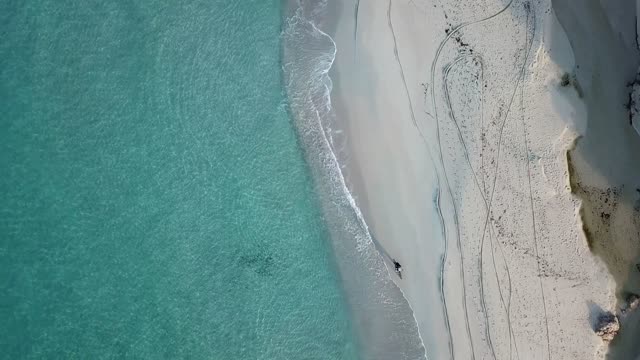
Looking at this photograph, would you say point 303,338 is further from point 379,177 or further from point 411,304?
point 379,177

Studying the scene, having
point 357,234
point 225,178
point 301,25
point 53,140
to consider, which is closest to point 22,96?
point 53,140

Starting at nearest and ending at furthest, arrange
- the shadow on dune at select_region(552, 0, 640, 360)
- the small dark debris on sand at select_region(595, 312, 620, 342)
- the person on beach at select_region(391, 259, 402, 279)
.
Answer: the small dark debris on sand at select_region(595, 312, 620, 342) → the person on beach at select_region(391, 259, 402, 279) → the shadow on dune at select_region(552, 0, 640, 360)

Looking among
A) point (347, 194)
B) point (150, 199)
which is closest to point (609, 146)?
point (347, 194)

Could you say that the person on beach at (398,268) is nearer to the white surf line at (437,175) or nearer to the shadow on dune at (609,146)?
the white surf line at (437,175)

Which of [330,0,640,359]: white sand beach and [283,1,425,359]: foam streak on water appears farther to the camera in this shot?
[283,1,425,359]: foam streak on water

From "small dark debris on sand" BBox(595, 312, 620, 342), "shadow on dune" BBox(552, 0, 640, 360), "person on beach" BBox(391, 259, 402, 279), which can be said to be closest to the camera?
"small dark debris on sand" BBox(595, 312, 620, 342)

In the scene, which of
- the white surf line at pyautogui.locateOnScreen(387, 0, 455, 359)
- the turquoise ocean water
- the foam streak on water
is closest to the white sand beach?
the white surf line at pyautogui.locateOnScreen(387, 0, 455, 359)

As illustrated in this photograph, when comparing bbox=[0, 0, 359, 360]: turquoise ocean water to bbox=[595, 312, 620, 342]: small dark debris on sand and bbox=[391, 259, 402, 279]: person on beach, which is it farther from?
bbox=[595, 312, 620, 342]: small dark debris on sand
